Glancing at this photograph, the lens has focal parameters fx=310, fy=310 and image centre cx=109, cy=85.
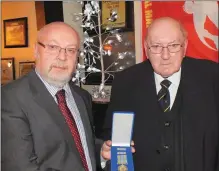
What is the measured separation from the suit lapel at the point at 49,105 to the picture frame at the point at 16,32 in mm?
3834

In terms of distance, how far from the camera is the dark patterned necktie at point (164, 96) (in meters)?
1.54

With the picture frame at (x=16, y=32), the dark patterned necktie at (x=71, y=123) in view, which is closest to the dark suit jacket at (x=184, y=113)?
the dark patterned necktie at (x=71, y=123)

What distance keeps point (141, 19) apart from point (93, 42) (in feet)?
2.78

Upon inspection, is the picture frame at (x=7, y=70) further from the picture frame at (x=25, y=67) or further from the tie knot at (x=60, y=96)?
the tie knot at (x=60, y=96)

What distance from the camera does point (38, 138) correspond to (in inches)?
53.6

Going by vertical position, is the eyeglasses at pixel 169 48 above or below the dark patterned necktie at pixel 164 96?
above

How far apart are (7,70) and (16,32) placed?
2.26ft

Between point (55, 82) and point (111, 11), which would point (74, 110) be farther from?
point (111, 11)

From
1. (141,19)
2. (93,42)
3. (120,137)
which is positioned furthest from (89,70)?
(120,137)

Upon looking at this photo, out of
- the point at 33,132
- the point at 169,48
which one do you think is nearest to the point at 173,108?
the point at 169,48

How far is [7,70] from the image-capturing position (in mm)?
5387

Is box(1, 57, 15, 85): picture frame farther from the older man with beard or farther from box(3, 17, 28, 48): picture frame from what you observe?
the older man with beard

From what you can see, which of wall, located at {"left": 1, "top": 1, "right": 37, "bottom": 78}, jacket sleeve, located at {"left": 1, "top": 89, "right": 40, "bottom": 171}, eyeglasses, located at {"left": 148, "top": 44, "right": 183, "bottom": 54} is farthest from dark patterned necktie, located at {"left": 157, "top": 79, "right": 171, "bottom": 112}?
wall, located at {"left": 1, "top": 1, "right": 37, "bottom": 78}

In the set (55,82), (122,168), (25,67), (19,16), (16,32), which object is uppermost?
(19,16)
